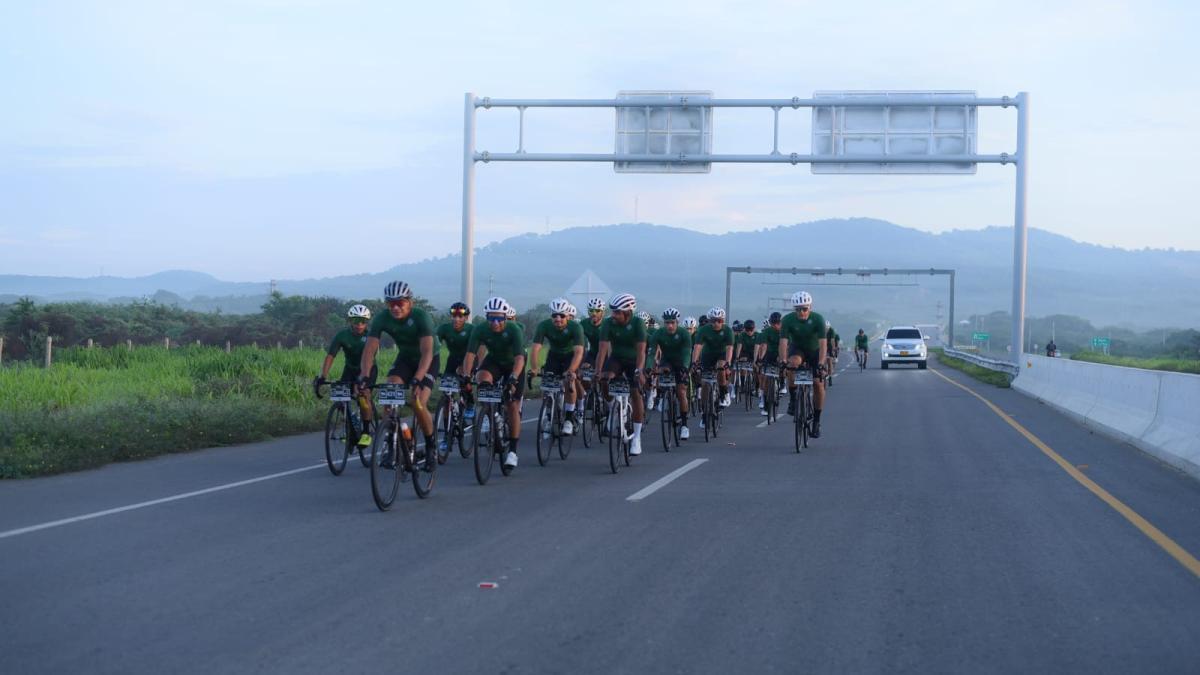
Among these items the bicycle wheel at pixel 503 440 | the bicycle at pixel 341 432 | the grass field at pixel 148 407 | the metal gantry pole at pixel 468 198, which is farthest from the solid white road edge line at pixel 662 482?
the metal gantry pole at pixel 468 198

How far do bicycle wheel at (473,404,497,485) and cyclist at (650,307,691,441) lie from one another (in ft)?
14.8

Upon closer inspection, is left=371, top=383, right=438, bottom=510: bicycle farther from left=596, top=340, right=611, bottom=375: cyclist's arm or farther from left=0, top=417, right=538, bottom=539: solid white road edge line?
left=596, top=340, right=611, bottom=375: cyclist's arm

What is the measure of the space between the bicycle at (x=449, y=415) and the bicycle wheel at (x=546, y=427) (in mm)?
1103

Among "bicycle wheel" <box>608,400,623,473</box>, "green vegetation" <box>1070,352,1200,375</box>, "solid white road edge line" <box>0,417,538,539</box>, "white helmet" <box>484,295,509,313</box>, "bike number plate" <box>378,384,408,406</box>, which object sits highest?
"white helmet" <box>484,295,509,313</box>

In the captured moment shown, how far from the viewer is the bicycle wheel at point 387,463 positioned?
9.90m

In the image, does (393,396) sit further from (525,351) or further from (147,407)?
(147,407)

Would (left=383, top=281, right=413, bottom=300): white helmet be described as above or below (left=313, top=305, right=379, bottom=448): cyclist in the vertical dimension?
above

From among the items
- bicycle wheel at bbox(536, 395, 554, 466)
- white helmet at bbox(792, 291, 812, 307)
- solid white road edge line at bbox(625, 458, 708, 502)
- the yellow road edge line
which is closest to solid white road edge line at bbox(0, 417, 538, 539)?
bicycle wheel at bbox(536, 395, 554, 466)

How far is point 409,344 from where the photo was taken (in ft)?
37.1

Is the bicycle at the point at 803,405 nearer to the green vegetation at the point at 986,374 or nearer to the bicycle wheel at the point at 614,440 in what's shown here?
the bicycle wheel at the point at 614,440

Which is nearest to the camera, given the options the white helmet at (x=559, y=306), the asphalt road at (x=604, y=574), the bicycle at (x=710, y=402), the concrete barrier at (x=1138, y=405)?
the asphalt road at (x=604, y=574)

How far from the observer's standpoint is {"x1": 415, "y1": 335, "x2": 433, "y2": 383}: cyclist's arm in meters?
10.5

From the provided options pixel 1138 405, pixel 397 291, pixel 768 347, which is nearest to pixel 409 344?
pixel 397 291

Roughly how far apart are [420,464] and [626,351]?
4.46 meters
